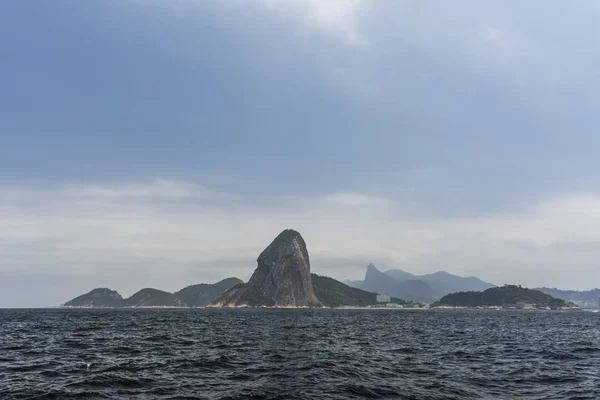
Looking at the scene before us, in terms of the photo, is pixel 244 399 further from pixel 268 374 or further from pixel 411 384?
pixel 411 384

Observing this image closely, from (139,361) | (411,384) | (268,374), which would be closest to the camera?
(411,384)

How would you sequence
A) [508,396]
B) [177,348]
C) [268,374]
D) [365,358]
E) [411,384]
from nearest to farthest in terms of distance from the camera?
1. [508,396]
2. [411,384]
3. [268,374]
4. [365,358]
5. [177,348]

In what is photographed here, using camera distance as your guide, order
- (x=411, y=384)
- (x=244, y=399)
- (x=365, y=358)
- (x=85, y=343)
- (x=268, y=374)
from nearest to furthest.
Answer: (x=244, y=399)
(x=411, y=384)
(x=268, y=374)
(x=365, y=358)
(x=85, y=343)

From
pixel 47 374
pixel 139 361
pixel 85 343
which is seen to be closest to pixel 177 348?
pixel 139 361

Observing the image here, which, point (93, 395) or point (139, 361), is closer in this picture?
point (93, 395)

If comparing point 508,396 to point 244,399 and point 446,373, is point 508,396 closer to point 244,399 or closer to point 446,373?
point 446,373

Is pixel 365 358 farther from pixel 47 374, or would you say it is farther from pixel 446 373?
pixel 47 374

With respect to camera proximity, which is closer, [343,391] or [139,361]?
[343,391]

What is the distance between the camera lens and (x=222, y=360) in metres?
36.4

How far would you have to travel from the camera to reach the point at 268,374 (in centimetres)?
3033

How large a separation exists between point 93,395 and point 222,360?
1486 cm

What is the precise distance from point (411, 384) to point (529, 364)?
17.7m

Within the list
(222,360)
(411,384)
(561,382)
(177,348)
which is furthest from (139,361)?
(561,382)

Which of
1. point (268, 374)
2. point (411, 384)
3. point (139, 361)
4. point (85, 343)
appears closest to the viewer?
point (411, 384)
